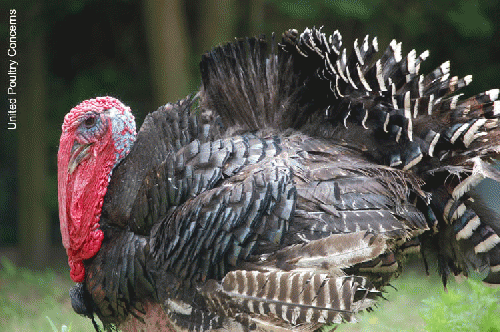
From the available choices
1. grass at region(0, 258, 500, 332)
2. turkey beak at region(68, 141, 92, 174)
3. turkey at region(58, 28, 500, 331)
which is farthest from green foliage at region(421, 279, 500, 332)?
turkey beak at region(68, 141, 92, 174)

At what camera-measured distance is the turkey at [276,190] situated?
2973 mm

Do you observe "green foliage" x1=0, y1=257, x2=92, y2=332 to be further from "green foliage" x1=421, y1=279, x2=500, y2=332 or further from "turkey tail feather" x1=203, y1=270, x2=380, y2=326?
"green foliage" x1=421, y1=279, x2=500, y2=332

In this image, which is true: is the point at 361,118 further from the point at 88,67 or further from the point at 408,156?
the point at 88,67

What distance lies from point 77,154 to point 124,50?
550 centimetres

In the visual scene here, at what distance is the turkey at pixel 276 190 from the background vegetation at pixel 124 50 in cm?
341

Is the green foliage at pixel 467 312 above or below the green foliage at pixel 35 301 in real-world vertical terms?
above

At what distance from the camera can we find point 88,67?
28.1 feet

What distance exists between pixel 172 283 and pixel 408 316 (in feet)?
10.9

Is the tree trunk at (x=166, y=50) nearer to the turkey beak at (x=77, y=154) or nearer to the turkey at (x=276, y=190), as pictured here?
the turkey at (x=276, y=190)

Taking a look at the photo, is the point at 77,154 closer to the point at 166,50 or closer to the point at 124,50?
the point at 166,50

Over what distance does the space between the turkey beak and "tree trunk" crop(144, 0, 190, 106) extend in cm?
369

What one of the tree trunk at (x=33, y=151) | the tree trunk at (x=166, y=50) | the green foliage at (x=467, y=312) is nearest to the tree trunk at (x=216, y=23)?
the tree trunk at (x=166, y=50)

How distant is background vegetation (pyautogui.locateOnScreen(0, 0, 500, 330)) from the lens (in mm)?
7285

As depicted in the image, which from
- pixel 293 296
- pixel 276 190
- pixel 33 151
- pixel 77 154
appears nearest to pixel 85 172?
pixel 77 154
